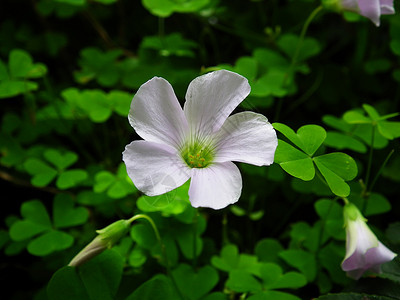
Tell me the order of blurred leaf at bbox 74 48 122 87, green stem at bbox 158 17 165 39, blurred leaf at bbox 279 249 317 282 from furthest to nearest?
green stem at bbox 158 17 165 39 < blurred leaf at bbox 74 48 122 87 < blurred leaf at bbox 279 249 317 282

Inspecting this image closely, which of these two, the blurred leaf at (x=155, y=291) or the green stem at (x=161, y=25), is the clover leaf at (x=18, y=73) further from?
the blurred leaf at (x=155, y=291)

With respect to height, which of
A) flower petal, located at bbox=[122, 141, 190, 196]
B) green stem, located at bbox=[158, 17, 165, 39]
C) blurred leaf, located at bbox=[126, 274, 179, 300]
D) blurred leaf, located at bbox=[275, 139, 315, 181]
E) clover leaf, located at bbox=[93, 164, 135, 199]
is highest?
flower petal, located at bbox=[122, 141, 190, 196]

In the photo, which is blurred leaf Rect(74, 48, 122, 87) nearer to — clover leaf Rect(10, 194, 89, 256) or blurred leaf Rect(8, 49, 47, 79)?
blurred leaf Rect(8, 49, 47, 79)

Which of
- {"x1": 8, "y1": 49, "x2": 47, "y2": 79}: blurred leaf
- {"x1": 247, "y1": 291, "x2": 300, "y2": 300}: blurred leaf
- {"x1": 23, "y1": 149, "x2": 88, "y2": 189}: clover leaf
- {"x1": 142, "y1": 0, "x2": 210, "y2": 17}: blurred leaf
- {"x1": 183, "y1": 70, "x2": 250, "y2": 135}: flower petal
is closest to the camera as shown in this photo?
{"x1": 183, "y1": 70, "x2": 250, "y2": 135}: flower petal

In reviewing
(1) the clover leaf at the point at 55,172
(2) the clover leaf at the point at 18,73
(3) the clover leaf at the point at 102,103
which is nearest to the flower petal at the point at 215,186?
(1) the clover leaf at the point at 55,172

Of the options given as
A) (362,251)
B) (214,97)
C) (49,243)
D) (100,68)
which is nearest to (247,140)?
(214,97)

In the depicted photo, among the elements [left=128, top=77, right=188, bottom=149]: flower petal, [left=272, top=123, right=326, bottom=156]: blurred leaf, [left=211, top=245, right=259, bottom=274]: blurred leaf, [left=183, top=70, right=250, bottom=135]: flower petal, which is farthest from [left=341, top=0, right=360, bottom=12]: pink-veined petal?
[left=211, top=245, right=259, bottom=274]: blurred leaf
